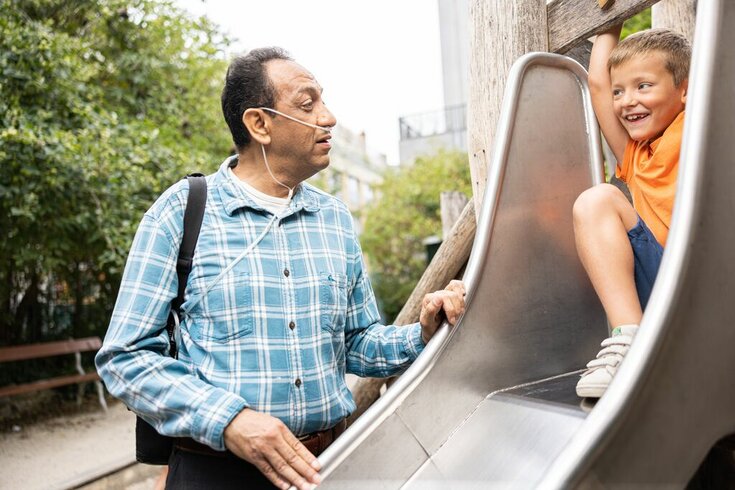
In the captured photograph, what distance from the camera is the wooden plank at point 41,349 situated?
6828 millimetres

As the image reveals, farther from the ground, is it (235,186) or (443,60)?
(443,60)

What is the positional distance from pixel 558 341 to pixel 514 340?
15 centimetres

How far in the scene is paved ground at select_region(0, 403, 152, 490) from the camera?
5117 mm

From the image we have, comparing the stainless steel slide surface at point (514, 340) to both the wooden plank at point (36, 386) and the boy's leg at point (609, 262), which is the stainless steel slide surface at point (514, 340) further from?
the wooden plank at point (36, 386)

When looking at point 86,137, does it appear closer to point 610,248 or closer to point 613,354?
point 610,248

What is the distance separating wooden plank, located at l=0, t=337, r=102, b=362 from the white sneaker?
6.68 meters

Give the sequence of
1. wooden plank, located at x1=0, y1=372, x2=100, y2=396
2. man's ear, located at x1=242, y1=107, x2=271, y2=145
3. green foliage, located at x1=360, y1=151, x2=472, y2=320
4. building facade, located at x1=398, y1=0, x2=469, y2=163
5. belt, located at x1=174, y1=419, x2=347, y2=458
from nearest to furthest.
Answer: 1. belt, located at x1=174, y1=419, x2=347, y2=458
2. man's ear, located at x1=242, y1=107, x2=271, y2=145
3. wooden plank, located at x1=0, y1=372, x2=100, y2=396
4. green foliage, located at x1=360, y1=151, x2=472, y2=320
5. building facade, located at x1=398, y1=0, x2=469, y2=163

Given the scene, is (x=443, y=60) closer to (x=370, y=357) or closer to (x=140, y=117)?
(x=140, y=117)

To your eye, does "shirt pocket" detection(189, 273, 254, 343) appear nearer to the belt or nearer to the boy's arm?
the belt

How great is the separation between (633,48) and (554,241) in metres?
0.55

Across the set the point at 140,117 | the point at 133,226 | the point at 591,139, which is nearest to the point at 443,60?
the point at 140,117

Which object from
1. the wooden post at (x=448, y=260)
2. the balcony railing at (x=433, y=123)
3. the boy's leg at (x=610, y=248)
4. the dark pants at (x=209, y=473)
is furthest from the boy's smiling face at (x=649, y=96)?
the balcony railing at (x=433, y=123)

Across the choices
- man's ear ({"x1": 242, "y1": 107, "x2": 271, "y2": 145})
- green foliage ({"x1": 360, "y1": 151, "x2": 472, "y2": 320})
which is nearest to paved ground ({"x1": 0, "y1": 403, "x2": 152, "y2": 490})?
man's ear ({"x1": 242, "y1": 107, "x2": 271, "y2": 145})

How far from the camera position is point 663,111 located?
1734mm
